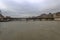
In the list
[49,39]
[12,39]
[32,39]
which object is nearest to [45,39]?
[49,39]

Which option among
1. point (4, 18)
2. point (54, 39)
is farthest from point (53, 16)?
point (54, 39)

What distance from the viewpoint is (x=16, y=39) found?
6.04m

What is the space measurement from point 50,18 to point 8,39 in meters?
17.9

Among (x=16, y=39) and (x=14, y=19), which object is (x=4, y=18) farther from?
(x=16, y=39)

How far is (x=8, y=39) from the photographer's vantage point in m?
5.93

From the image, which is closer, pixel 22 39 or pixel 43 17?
pixel 22 39

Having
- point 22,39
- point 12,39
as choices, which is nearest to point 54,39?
point 22,39

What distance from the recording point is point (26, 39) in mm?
6188

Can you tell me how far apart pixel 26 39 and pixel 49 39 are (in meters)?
1.14

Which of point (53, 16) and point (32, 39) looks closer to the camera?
point (32, 39)

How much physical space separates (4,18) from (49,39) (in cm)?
1833

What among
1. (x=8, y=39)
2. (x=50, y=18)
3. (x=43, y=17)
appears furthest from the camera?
(x=43, y=17)

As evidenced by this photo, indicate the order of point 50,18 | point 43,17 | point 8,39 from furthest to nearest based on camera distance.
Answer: point 43,17 → point 50,18 → point 8,39

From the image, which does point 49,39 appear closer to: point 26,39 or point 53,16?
point 26,39
